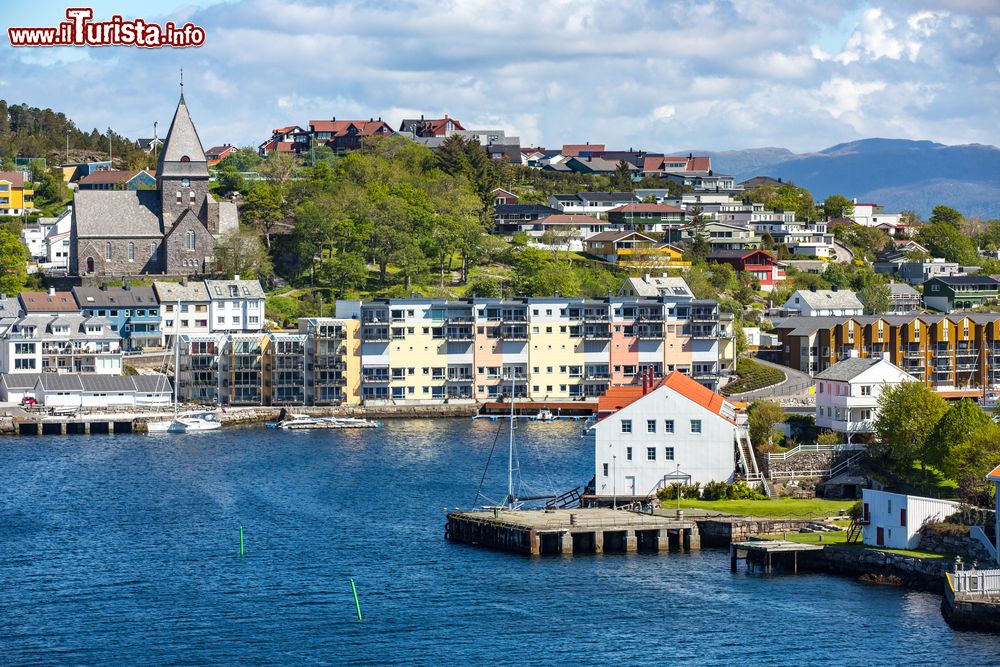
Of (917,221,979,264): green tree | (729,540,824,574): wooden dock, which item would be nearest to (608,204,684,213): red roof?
(917,221,979,264): green tree

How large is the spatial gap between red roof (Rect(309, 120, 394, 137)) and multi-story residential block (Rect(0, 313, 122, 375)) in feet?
242

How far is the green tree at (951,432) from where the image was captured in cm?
5431

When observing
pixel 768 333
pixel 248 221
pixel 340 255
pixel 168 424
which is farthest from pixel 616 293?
pixel 168 424

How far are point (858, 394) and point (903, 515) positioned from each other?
51.2ft

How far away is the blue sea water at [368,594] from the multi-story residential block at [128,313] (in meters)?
33.9

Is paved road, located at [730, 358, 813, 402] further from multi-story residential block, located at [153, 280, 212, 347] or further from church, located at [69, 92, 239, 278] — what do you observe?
church, located at [69, 92, 239, 278]

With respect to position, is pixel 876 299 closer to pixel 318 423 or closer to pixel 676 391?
pixel 318 423

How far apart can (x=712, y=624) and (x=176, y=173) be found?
81909mm

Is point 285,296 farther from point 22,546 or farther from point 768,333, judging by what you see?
point 22,546

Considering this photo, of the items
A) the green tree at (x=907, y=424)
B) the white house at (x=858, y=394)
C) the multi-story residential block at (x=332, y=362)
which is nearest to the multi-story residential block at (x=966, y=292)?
the multi-story residential block at (x=332, y=362)

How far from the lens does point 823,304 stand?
115375 mm

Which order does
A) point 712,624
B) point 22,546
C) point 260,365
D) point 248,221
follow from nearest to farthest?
point 712,624 → point 22,546 → point 260,365 → point 248,221

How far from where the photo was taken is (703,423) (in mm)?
56969

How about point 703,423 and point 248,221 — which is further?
point 248,221
